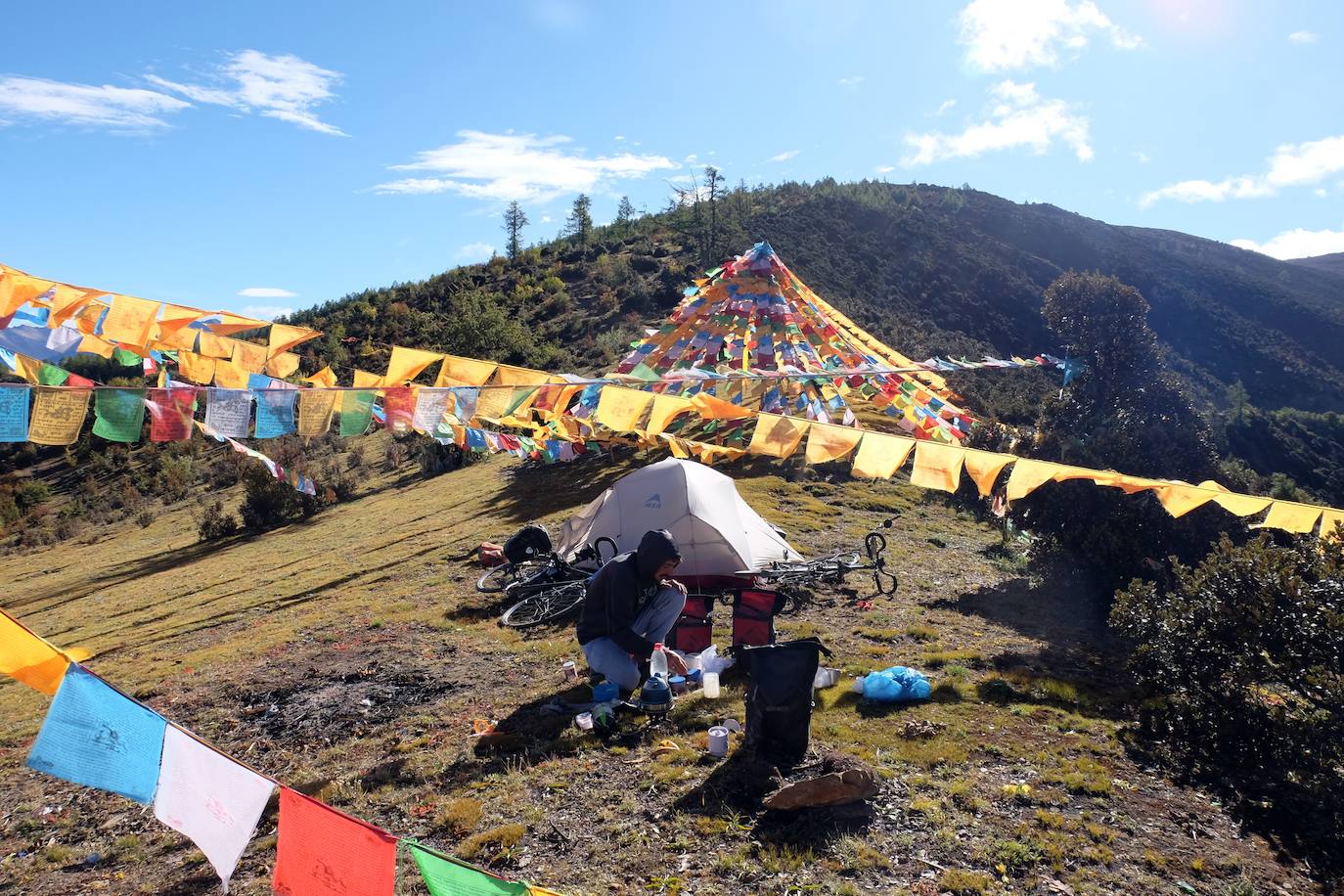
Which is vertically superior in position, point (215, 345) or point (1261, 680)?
point (215, 345)

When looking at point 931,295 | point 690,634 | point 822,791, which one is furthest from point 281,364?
point 931,295

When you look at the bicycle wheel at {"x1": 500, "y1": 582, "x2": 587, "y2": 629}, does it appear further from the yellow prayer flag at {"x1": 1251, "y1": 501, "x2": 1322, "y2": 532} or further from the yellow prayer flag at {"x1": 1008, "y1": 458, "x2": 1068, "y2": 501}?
the yellow prayer flag at {"x1": 1251, "y1": 501, "x2": 1322, "y2": 532}

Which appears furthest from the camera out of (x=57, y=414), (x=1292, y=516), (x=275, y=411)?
(x=275, y=411)

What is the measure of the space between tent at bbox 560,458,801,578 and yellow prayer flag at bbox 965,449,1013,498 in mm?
2725

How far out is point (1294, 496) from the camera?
18.8m

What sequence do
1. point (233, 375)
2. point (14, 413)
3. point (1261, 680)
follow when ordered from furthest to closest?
point (233, 375) → point (14, 413) → point (1261, 680)

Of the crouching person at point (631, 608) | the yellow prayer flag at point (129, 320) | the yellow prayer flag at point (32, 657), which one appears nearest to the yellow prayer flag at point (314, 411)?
the yellow prayer flag at point (129, 320)

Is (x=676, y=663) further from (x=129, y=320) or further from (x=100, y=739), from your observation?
(x=129, y=320)

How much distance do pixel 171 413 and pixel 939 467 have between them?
29.5ft

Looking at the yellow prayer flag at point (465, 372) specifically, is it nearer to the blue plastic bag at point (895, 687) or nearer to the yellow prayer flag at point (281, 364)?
the yellow prayer flag at point (281, 364)

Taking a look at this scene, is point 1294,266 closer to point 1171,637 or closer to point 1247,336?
point 1247,336

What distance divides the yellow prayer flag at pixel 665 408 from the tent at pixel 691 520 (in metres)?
0.77

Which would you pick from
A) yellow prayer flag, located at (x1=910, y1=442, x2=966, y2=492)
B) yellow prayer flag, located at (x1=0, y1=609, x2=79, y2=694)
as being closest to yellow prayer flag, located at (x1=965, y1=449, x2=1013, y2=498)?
yellow prayer flag, located at (x1=910, y1=442, x2=966, y2=492)

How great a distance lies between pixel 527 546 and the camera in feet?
38.3
